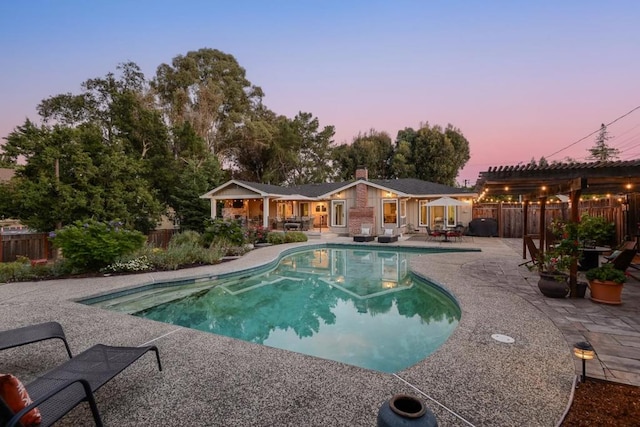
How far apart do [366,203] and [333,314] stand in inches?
540

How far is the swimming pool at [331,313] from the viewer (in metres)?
4.99

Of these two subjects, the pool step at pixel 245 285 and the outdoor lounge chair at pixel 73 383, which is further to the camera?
the pool step at pixel 245 285

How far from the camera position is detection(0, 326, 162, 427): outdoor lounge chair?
6.12ft

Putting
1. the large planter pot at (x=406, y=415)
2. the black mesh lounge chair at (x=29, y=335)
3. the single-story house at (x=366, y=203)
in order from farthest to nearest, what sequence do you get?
the single-story house at (x=366, y=203) < the black mesh lounge chair at (x=29, y=335) < the large planter pot at (x=406, y=415)

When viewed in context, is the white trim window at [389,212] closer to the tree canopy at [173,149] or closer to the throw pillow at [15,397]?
the tree canopy at [173,149]

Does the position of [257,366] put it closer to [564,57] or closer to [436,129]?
[564,57]

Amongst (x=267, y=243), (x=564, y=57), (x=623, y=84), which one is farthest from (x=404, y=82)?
(x=267, y=243)

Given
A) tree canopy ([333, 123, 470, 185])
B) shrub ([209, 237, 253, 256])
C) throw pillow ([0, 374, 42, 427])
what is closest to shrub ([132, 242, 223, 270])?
shrub ([209, 237, 253, 256])

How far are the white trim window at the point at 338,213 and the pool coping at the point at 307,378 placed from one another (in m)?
15.8

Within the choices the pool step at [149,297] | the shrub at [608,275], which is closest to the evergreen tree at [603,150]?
the shrub at [608,275]

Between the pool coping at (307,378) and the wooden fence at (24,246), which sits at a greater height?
the wooden fence at (24,246)

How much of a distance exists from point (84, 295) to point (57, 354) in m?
3.11

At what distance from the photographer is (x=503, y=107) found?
18281 millimetres

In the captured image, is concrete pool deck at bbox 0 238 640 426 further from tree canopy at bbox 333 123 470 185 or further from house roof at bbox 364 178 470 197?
tree canopy at bbox 333 123 470 185
